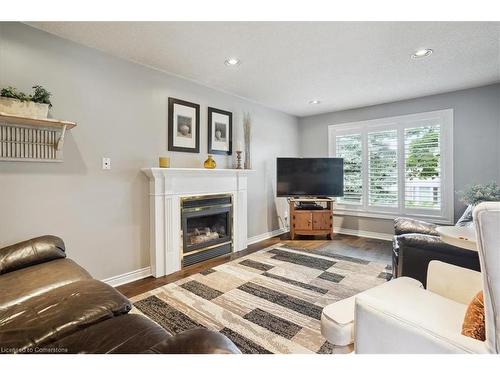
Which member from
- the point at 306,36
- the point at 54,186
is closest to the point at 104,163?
the point at 54,186

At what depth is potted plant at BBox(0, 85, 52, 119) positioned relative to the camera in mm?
1836

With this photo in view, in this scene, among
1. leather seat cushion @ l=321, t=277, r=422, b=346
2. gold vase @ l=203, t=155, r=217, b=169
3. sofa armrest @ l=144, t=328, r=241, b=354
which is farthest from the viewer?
gold vase @ l=203, t=155, r=217, b=169

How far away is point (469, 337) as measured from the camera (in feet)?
2.68

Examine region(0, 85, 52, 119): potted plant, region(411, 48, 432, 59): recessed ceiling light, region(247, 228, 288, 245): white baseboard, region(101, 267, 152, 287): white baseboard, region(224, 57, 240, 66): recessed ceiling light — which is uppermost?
region(224, 57, 240, 66): recessed ceiling light

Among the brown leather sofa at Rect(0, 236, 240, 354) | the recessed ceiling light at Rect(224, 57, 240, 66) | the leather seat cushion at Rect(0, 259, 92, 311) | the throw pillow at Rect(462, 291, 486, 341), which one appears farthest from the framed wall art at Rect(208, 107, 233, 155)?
the throw pillow at Rect(462, 291, 486, 341)

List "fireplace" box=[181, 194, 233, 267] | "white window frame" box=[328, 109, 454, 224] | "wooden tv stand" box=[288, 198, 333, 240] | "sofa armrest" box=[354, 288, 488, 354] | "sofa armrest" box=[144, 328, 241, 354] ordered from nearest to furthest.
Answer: "sofa armrest" box=[144, 328, 241, 354], "sofa armrest" box=[354, 288, 488, 354], "fireplace" box=[181, 194, 233, 267], "white window frame" box=[328, 109, 454, 224], "wooden tv stand" box=[288, 198, 333, 240]

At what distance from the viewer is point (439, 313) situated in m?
1.05

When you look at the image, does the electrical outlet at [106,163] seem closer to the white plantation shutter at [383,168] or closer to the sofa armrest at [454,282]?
the sofa armrest at [454,282]

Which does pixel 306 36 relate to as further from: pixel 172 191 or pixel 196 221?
pixel 196 221

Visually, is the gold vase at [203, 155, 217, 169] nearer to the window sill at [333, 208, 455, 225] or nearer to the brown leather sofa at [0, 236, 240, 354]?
the brown leather sofa at [0, 236, 240, 354]

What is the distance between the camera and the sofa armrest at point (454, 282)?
1285 millimetres

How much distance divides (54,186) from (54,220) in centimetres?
31

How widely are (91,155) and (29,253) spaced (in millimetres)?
1046

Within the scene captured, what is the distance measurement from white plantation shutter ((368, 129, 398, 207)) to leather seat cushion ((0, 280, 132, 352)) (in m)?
4.37
